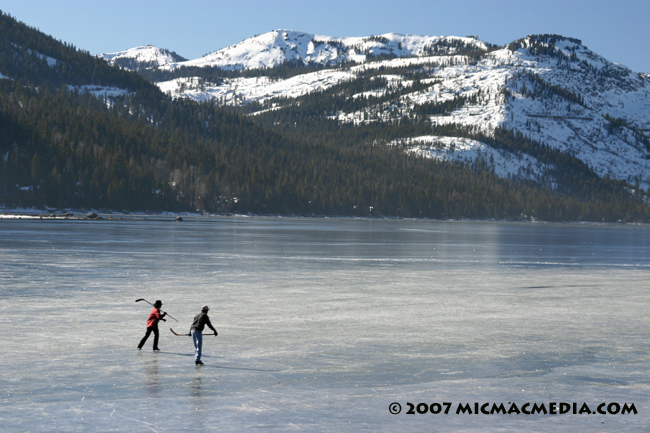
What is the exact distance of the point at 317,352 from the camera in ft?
56.9

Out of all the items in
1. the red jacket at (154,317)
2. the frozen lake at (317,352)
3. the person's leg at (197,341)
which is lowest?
the frozen lake at (317,352)

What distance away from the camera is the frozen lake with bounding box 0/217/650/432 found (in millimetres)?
12055

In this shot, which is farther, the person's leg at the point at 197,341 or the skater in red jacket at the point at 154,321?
the skater in red jacket at the point at 154,321

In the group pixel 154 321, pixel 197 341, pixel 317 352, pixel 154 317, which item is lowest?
pixel 317 352

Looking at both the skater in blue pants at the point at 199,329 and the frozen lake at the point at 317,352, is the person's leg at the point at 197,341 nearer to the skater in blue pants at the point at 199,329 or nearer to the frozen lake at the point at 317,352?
the skater in blue pants at the point at 199,329

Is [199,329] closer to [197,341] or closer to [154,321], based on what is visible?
[197,341]

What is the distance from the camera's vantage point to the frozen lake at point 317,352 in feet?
39.5

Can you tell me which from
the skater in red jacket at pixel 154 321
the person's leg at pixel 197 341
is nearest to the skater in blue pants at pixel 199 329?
the person's leg at pixel 197 341

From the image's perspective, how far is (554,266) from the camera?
4609cm

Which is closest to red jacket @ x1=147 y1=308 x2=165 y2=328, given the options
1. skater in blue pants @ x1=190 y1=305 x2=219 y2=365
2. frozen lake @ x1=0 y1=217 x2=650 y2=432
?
frozen lake @ x1=0 y1=217 x2=650 y2=432

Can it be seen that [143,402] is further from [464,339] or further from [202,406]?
[464,339]

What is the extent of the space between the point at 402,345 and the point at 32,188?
170 meters

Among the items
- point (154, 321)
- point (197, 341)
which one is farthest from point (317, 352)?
point (154, 321)

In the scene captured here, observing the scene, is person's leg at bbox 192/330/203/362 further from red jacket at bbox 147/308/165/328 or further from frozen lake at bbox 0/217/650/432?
red jacket at bbox 147/308/165/328
